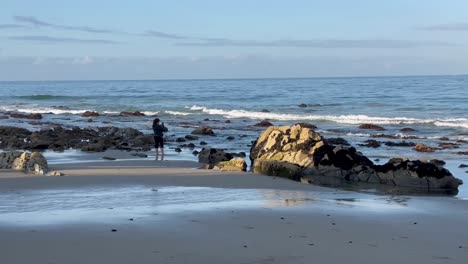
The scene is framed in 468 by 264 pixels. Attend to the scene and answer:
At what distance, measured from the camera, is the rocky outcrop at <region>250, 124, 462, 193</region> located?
14266mm

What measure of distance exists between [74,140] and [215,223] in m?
16.9

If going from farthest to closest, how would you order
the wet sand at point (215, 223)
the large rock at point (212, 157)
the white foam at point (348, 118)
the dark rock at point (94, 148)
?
the white foam at point (348, 118), the dark rock at point (94, 148), the large rock at point (212, 157), the wet sand at point (215, 223)

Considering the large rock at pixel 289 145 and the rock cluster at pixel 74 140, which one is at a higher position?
the large rock at pixel 289 145

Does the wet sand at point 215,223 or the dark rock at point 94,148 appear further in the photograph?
the dark rock at point 94,148

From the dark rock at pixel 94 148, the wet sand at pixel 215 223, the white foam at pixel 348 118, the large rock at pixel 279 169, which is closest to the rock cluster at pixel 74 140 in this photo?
the dark rock at pixel 94 148

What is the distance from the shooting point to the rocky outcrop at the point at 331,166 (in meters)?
14.3

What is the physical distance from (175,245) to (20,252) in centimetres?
172

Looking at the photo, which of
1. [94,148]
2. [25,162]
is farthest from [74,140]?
[25,162]

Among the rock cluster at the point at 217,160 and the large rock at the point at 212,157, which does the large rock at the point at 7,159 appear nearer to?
the rock cluster at the point at 217,160

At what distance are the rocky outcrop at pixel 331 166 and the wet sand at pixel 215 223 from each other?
1.67m

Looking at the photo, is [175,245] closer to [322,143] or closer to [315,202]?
[315,202]

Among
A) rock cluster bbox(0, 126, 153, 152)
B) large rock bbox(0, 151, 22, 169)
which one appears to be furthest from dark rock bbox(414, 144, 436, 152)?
large rock bbox(0, 151, 22, 169)

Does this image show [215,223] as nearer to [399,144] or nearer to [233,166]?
[233,166]

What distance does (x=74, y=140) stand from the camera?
24.7 m
